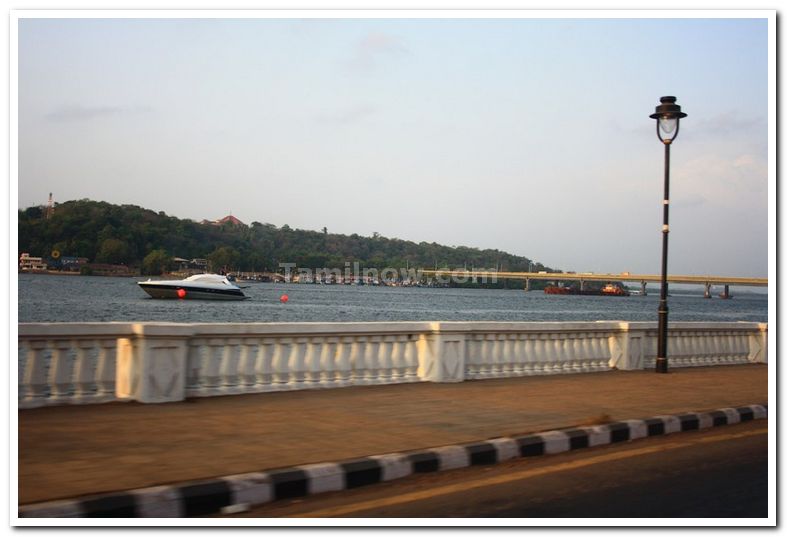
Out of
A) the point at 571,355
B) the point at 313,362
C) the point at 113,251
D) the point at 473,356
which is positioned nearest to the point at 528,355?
the point at 571,355

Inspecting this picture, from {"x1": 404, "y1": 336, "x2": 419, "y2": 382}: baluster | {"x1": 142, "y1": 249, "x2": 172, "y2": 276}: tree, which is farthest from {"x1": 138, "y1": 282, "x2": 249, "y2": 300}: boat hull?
{"x1": 404, "y1": 336, "x2": 419, "y2": 382}: baluster

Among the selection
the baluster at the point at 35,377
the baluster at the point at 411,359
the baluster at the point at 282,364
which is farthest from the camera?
the baluster at the point at 411,359

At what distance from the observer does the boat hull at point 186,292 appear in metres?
74.9

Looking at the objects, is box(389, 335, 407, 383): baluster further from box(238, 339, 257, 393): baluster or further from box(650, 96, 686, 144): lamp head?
box(650, 96, 686, 144): lamp head

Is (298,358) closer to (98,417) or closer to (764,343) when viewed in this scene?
(98,417)

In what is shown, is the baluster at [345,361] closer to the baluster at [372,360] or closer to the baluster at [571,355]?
the baluster at [372,360]

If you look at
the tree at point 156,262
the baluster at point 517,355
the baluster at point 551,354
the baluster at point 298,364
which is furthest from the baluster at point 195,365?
the tree at point 156,262

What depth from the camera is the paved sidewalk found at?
6.83m

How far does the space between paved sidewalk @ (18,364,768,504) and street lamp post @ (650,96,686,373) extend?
2107 mm

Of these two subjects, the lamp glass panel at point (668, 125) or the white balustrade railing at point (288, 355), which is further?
the lamp glass panel at point (668, 125)

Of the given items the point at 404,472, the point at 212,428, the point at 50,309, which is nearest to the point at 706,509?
the point at 404,472

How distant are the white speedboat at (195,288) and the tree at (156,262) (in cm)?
977

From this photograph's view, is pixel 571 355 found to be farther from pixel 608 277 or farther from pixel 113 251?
pixel 608 277

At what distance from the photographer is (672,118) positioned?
51.9 ft
